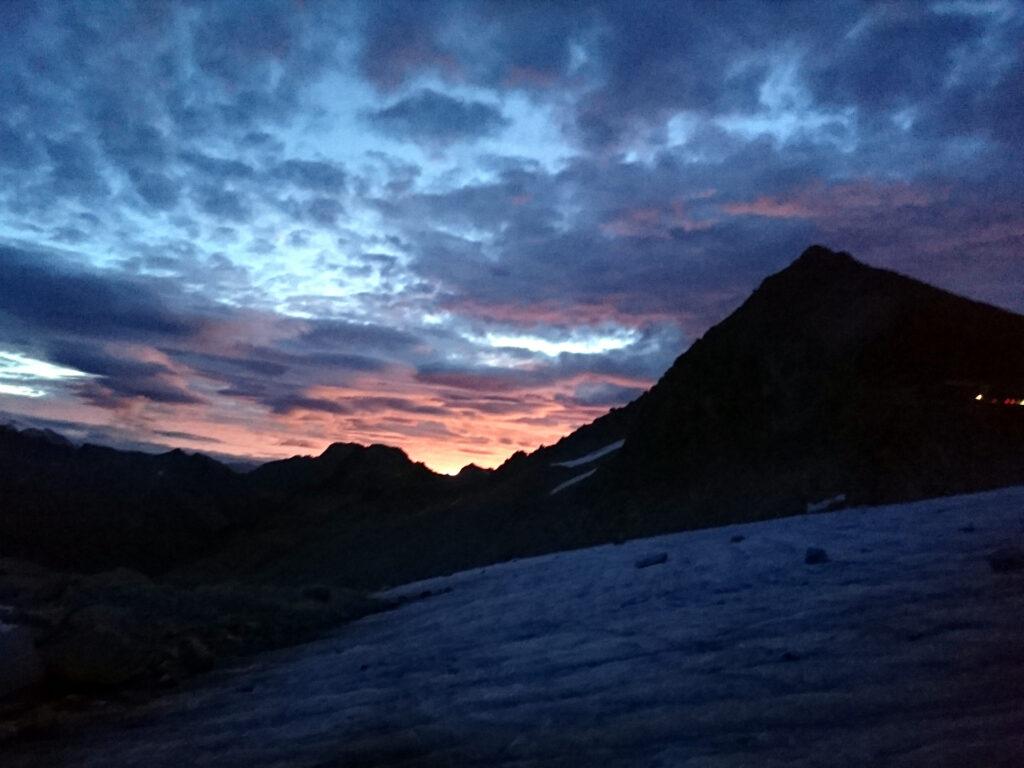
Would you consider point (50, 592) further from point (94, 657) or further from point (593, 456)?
point (593, 456)

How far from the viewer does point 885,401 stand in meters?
32.0

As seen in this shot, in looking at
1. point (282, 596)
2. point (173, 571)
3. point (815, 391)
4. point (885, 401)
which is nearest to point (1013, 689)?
point (282, 596)

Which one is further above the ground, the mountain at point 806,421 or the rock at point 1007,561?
the mountain at point 806,421

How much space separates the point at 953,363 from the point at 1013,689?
32.2m

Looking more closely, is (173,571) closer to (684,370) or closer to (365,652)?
(684,370)

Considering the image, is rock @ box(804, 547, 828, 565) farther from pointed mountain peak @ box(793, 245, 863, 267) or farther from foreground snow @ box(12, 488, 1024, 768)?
pointed mountain peak @ box(793, 245, 863, 267)

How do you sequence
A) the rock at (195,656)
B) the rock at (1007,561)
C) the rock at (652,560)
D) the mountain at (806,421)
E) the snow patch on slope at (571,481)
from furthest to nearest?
the snow patch on slope at (571,481), the mountain at (806,421), the rock at (652,560), the rock at (195,656), the rock at (1007,561)

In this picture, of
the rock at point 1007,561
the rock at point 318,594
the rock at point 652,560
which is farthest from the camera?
the rock at point 318,594

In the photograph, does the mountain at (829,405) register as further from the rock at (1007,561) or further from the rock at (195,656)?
the rock at (195,656)

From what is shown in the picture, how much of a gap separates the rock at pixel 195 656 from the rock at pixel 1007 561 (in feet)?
31.0

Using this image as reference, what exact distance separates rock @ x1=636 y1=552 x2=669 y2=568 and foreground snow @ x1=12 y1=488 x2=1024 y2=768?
507mm

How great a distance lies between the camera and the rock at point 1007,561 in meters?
7.37

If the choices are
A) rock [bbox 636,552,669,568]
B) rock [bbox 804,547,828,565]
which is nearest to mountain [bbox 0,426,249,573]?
rock [bbox 636,552,669,568]

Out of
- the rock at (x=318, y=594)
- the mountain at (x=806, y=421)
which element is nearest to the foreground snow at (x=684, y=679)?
the rock at (x=318, y=594)
